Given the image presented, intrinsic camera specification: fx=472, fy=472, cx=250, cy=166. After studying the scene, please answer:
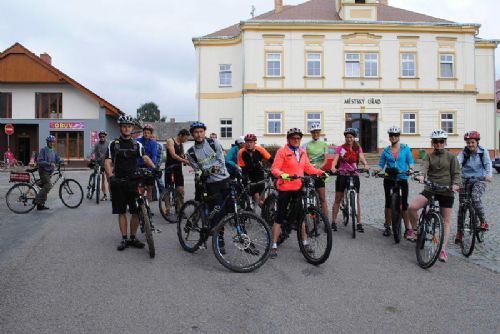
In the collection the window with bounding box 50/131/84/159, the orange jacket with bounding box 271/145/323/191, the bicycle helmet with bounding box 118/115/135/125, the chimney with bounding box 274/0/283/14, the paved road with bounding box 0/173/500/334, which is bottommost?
the paved road with bounding box 0/173/500/334

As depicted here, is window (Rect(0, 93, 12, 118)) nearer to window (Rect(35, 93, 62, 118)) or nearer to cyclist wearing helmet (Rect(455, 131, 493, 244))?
window (Rect(35, 93, 62, 118))

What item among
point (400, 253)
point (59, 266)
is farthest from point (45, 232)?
point (400, 253)

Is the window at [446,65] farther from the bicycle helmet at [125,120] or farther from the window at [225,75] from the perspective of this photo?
the bicycle helmet at [125,120]

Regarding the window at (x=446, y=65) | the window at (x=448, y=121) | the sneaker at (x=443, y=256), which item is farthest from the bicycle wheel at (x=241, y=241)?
the window at (x=446, y=65)

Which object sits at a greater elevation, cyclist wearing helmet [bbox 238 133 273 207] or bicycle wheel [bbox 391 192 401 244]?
cyclist wearing helmet [bbox 238 133 273 207]

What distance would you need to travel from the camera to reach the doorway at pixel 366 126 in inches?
1342

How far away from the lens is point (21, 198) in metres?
11.0

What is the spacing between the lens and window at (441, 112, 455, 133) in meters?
34.3

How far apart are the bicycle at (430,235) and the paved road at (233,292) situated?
0.16 meters

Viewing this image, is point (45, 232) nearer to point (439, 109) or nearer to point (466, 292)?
point (466, 292)

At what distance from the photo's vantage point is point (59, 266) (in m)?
6.05

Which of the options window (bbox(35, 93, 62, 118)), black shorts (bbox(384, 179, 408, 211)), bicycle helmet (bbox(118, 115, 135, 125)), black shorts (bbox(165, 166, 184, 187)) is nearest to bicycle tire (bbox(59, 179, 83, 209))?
black shorts (bbox(165, 166, 184, 187))

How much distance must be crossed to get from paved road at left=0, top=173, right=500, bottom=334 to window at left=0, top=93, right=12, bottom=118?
32.8 meters

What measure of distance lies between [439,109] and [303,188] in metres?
30.9
